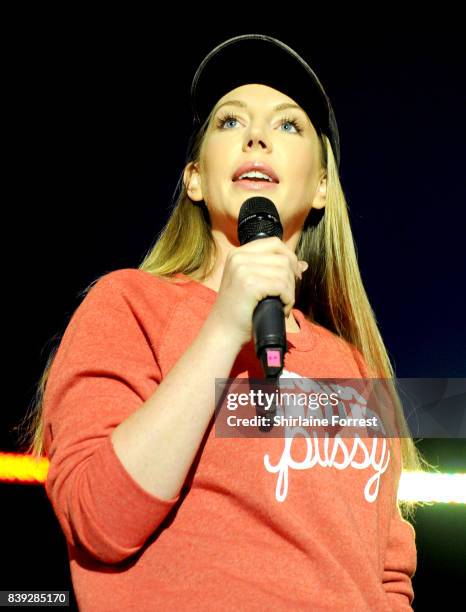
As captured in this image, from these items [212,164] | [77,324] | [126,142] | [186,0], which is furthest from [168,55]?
[77,324]

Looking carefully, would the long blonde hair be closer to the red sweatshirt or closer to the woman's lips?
the woman's lips

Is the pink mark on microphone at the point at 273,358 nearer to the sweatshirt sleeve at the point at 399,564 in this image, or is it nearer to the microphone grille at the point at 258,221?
the microphone grille at the point at 258,221

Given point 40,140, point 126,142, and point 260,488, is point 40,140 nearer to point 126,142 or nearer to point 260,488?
point 126,142

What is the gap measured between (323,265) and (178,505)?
2.79 ft

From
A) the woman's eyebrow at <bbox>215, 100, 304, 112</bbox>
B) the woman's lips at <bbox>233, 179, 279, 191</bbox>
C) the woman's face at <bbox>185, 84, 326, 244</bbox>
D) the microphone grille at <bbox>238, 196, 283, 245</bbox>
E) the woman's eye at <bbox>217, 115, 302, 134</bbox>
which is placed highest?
the woman's eyebrow at <bbox>215, 100, 304, 112</bbox>

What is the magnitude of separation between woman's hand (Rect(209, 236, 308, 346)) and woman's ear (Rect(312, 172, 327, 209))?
658 millimetres

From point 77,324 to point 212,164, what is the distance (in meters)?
0.47

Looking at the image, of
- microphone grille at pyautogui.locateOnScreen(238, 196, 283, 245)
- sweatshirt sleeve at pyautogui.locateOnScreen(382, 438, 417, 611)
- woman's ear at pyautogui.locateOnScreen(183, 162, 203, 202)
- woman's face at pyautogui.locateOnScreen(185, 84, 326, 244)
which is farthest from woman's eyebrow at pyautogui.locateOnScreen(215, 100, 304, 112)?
sweatshirt sleeve at pyautogui.locateOnScreen(382, 438, 417, 611)

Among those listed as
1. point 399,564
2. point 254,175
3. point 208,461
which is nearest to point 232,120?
point 254,175

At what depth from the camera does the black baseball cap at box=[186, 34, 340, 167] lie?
4.60 ft

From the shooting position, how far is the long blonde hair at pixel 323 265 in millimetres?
1381

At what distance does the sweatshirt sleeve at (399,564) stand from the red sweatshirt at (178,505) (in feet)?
0.44

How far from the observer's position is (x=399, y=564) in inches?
48.0

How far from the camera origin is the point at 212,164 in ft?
4.19
